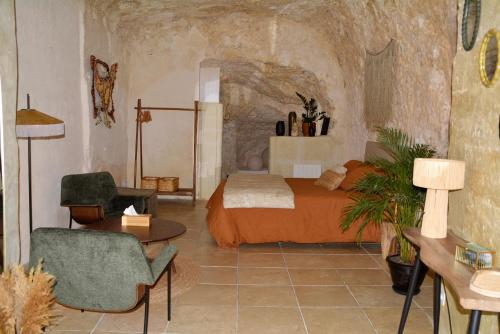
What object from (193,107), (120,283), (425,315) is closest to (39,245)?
(120,283)

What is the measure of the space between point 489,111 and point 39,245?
104 inches

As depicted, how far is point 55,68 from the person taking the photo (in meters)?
5.12

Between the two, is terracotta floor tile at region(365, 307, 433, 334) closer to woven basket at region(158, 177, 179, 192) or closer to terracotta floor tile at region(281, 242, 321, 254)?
terracotta floor tile at region(281, 242, 321, 254)

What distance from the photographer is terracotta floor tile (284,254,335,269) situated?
187 inches

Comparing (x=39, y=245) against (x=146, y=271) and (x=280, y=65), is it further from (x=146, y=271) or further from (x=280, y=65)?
(x=280, y=65)

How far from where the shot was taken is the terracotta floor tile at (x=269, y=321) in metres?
3.31

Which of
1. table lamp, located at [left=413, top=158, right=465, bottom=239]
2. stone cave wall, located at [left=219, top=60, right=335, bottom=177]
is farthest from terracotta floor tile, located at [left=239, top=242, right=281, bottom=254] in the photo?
stone cave wall, located at [left=219, top=60, right=335, bottom=177]

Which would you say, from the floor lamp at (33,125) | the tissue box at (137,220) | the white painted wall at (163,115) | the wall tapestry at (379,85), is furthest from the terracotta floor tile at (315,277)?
the white painted wall at (163,115)

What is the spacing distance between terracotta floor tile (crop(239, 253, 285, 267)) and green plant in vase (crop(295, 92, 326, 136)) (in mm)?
3889

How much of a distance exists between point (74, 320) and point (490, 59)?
3.35m

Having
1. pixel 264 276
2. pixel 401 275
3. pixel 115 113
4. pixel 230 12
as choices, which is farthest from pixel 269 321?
pixel 230 12

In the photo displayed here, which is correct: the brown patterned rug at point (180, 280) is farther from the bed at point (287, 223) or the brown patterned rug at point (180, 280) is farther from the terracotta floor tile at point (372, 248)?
the terracotta floor tile at point (372, 248)

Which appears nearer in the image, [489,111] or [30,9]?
[489,111]

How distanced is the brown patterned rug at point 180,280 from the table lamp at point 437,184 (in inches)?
87.5
